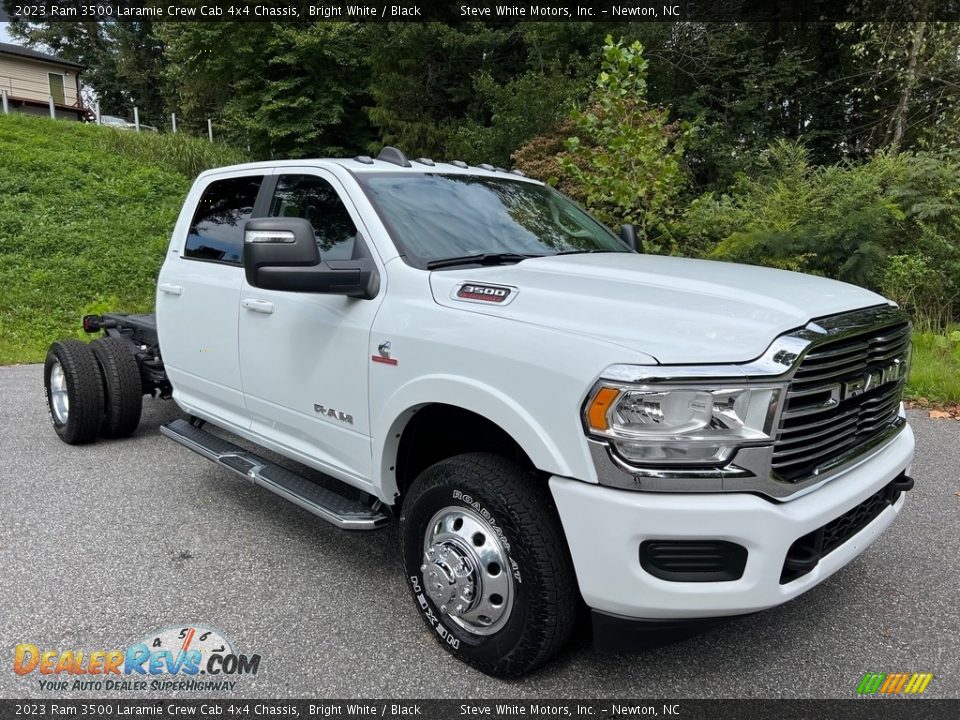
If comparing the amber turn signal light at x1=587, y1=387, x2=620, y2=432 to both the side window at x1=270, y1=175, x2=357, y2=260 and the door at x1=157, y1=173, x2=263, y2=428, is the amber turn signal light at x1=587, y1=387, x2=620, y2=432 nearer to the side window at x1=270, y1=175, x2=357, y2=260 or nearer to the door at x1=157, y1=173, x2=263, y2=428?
the side window at x1=270, y1=175, x2=357, y2=260

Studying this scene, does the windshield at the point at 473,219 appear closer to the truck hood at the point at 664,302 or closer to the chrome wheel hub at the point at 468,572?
the truck hood at the point at 664,302

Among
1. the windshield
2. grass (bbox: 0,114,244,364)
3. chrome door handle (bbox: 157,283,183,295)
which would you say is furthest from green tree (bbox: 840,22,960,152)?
grass (bbox: 0,114,244,364)

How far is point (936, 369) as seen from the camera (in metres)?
6.94

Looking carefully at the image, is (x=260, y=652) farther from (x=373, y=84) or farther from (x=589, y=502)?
(x=373, y=84)

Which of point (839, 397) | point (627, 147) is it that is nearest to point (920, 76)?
point (627, 147)

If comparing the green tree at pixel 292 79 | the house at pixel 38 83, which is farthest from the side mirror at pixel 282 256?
the house at pixel 38 83

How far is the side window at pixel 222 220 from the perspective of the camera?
4.14 meters

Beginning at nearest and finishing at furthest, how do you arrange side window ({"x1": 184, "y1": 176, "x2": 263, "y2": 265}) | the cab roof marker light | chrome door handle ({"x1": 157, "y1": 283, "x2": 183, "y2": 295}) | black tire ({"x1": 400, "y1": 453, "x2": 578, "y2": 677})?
black tire ({"x1": 400, "y1": 453, "x2": 578, "y2": 677}) → the cab roof marker light → side window ({"x1": 184, "y1": 176, "x2": 263, "y2": 265}) → chrome door handle ({"x1": 157, "y1": 283, "x2": 183, "y2": 295})

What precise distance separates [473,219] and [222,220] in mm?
1693

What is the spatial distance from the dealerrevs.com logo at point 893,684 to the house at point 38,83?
4330cm

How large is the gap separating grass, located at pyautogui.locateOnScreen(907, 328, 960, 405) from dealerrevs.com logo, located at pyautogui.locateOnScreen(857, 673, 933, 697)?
464 cm

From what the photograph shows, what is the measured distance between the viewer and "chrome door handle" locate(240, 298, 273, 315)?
361cm

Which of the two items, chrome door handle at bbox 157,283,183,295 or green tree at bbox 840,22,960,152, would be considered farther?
green tree at bbox 840,22,960,152

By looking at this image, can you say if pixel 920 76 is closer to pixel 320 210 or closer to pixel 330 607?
pixel 320 210
